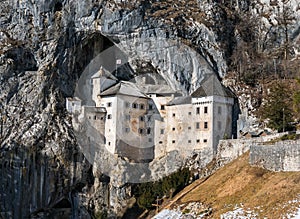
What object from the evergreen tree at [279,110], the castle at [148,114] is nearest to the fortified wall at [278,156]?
the evergreen tree at [279,110]

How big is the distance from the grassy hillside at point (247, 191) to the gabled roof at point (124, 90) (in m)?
20.1

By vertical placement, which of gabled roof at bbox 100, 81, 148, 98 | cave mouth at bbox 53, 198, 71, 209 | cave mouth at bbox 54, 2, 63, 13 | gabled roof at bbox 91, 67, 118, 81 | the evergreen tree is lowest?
cave mouth at bbox 53, 198, 71, 209

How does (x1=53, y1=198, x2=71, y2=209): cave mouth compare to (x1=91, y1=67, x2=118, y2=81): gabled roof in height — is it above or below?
below

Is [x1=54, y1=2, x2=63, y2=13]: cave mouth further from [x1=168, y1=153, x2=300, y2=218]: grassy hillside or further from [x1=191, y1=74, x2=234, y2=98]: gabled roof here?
[x1=168, y1=153, x2=300, y2=218]: grassy hillside

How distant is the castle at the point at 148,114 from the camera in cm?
7556

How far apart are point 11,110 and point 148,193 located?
967 inches

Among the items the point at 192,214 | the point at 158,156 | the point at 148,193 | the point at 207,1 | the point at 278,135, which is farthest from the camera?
the point at 207,1

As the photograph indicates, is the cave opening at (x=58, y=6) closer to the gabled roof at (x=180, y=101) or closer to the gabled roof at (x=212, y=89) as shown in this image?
the gabled roof at (x=180, y=101)

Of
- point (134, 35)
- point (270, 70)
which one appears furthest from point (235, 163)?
point (134, 35)

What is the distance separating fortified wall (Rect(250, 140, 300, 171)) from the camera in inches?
2058

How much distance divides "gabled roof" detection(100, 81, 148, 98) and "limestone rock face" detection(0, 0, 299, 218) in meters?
3.76

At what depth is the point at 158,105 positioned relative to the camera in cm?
8094

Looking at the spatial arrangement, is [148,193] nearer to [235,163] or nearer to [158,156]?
[158,156]

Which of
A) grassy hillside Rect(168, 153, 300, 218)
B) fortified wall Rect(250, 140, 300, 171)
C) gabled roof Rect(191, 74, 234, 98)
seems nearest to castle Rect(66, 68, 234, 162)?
gabled roof Rect(191, 74, 234, 98)
